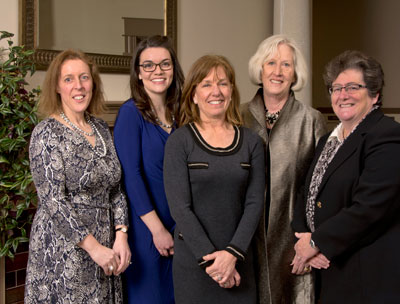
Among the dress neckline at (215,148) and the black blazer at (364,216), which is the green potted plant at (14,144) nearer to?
the dress neckline at (215,148)

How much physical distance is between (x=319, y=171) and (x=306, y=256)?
1.18ft

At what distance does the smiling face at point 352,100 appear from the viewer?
1858 mm

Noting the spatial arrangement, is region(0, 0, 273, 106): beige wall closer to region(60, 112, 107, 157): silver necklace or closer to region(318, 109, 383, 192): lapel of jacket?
region(60, 112, 107, 157): silver necklace

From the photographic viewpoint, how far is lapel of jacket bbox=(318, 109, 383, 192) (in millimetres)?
1832

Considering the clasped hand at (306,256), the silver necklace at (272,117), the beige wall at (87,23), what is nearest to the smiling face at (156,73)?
the silver necklace at (272,117)

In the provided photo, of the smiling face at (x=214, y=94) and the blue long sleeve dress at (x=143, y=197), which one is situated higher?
the smiling face at (x=214, y=94)

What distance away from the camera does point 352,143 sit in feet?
6.06

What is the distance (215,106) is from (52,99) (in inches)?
27.5

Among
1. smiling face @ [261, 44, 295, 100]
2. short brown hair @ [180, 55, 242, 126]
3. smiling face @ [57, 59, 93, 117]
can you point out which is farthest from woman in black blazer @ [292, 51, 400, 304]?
smiling face @ [57, 59, 93, 117]

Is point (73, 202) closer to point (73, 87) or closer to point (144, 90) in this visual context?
point (73, 87)

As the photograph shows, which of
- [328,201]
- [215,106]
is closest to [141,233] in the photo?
[215,106]

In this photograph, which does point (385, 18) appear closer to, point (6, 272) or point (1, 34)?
point (1, 34)

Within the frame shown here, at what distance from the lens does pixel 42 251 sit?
1943 millimetres

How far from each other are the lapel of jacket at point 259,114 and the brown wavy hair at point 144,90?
0.37 m
